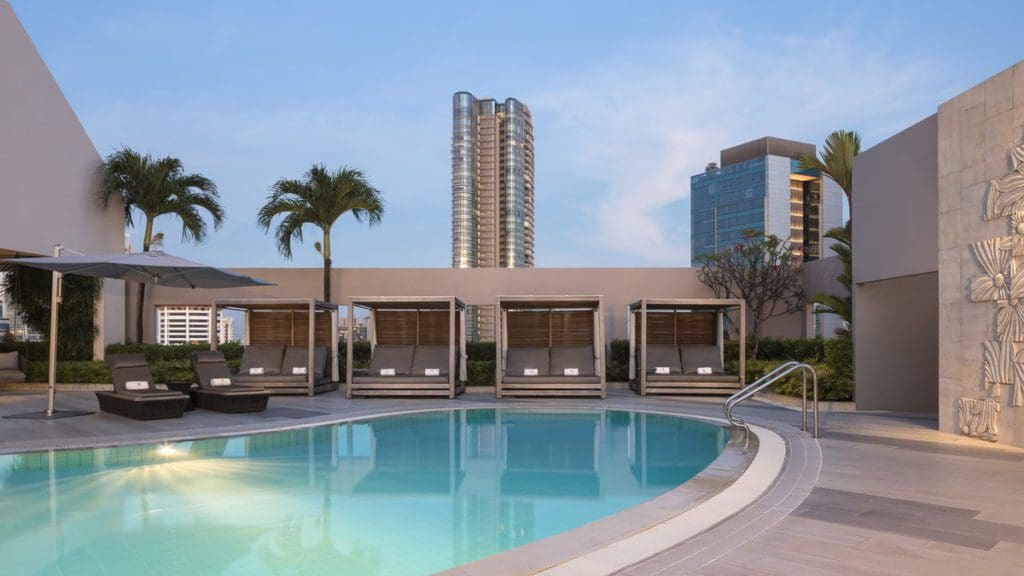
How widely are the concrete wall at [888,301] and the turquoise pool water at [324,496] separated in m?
3.54

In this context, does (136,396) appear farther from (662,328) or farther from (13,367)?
(662,328)

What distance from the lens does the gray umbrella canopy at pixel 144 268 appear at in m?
9.27

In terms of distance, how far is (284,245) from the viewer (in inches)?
681

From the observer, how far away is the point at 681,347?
1439cm

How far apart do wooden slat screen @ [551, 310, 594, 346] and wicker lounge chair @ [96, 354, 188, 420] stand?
7643 mm

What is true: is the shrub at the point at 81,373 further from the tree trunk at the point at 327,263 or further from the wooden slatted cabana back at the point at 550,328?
the wooden slatted cabana back at the point at 550,328

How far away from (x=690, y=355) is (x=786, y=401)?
257 centimetres

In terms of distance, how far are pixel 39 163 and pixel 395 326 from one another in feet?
24.8

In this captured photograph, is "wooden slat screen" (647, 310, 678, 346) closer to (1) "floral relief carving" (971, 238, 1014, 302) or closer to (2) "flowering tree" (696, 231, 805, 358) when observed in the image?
(2) "flowering tree" (696, 231, 805, 358)

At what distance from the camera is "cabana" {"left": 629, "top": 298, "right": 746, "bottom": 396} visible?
13.5m

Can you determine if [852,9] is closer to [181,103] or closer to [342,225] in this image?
[342,225]

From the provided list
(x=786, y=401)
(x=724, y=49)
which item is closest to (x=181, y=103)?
(x=724, y=49)

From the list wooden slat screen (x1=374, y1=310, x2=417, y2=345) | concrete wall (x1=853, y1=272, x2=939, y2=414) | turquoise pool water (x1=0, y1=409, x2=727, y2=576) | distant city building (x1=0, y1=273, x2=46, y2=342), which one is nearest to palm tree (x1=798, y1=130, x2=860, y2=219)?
concrete wall (x1=853, y1=272, x2=939, y2=414)

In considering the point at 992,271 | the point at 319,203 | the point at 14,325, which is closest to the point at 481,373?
the point at 319,203
